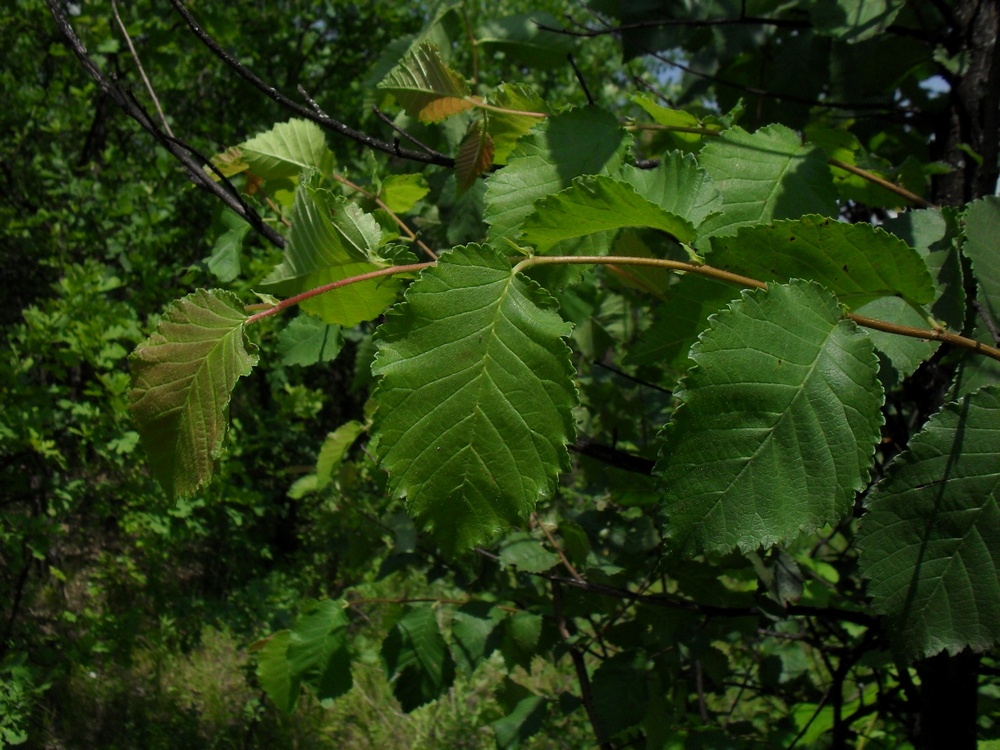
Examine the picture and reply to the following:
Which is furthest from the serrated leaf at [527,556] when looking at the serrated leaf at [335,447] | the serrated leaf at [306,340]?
the serrated leaf at [306,340]

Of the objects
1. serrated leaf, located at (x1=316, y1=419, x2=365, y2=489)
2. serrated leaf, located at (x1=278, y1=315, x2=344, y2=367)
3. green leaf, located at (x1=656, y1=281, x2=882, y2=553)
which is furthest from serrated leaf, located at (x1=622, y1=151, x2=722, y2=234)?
serrated leaf, located at (x1=316, y1=419, x2=365, y2=489)

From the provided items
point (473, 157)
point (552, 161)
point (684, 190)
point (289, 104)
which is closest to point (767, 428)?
point (684, 190)

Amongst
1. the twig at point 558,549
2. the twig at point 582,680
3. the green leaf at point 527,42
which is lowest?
the twig at point 582,680

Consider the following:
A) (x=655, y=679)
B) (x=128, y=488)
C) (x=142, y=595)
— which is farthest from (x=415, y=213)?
(x=142, y=595)

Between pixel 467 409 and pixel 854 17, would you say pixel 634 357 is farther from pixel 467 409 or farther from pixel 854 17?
pixel 854 17

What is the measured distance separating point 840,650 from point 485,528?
1.13m

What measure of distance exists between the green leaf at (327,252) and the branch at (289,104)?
24 centimetres

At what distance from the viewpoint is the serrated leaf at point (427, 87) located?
0.87m

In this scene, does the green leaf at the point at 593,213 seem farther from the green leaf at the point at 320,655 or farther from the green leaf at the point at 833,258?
the green leaf at the point at 320,655

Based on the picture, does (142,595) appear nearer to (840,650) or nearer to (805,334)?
(840,650)

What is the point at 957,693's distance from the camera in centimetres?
92

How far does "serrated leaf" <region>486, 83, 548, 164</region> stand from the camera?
0.88 m

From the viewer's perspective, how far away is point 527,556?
1.26 m

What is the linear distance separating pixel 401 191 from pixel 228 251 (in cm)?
35
